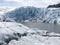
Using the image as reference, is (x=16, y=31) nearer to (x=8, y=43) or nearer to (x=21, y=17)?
(x=8, y=43)

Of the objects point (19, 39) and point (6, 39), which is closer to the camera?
point (6, 39)

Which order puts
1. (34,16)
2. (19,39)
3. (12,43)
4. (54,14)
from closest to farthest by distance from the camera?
(12,43) → (19,39) → (54,14) → (34,16)

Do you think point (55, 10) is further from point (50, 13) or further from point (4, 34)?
point (4, 34)

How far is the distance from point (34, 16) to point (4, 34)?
3380 cm

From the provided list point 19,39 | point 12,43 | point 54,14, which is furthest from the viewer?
point 54,14

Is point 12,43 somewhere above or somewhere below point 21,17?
above

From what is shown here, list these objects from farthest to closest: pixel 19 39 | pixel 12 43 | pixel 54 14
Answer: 1. pixel 54 14
2. pixel 19 39
3. pixel 12 43

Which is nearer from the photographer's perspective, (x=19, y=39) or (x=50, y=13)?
(x=19, y=39)

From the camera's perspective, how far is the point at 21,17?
42.2m

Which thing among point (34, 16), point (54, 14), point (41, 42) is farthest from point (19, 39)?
point (34, 16)

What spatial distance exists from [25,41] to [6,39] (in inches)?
32.2

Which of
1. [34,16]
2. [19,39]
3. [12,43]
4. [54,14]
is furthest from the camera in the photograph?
[34,16]

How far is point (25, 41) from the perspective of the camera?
802 centimetres

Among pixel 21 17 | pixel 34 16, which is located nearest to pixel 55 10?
pixel 34 16
